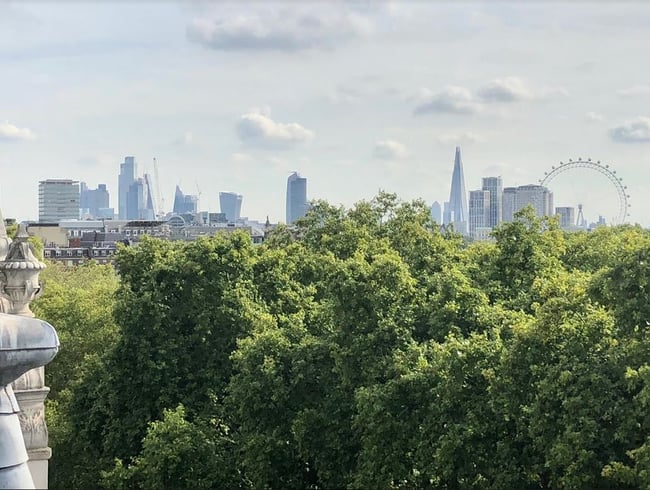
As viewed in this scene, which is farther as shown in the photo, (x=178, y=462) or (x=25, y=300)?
(x=178, y=462)

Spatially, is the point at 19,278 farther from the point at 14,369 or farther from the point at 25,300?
the point at 14,369

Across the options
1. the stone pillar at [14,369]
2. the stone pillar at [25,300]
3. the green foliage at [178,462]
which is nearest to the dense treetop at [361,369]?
the green foliage at [178,462]

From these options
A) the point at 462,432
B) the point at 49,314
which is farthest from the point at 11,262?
the point at 49,314

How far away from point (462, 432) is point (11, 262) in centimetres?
1441

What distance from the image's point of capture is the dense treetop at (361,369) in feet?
74.3

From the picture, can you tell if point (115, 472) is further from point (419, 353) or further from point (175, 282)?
point (419, 353)

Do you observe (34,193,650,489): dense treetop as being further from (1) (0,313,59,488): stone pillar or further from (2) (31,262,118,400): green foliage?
(1) (0,313,59,488): stone pillar

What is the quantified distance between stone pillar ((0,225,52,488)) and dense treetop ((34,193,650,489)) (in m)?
13.3

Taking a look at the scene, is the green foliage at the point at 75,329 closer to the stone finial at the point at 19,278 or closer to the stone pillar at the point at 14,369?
the stone finial at the point at 19,278

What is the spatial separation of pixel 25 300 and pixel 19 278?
0.28m

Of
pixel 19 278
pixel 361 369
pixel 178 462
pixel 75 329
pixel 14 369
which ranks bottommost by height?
pixel 178 462

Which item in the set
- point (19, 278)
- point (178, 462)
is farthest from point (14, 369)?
point (178, 462)

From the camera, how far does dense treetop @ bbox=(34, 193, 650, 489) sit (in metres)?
22.6

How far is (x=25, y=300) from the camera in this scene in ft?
38.4
